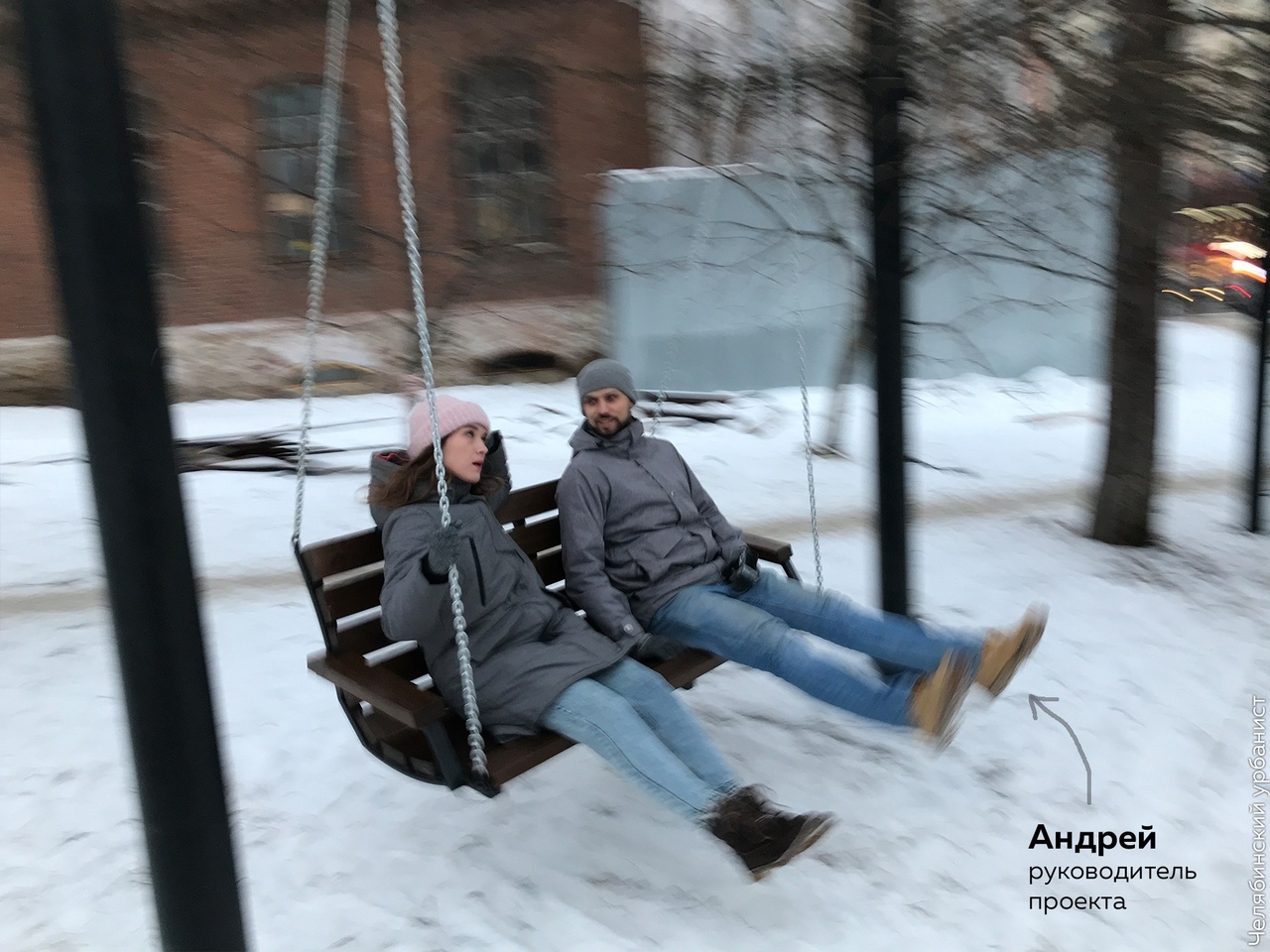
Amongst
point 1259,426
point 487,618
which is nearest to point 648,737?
point 487,618

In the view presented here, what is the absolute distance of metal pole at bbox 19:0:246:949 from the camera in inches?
66.5

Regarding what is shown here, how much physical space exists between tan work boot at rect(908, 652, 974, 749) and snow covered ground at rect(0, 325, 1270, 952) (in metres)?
0.37

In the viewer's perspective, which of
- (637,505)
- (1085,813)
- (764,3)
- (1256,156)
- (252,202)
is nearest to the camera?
(1085,813)

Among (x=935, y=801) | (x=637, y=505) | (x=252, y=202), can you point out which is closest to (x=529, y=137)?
(x=252, y=202)

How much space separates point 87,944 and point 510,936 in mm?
1030

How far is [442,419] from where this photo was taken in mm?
2877

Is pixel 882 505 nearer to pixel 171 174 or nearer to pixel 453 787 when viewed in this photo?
pixel 453 787

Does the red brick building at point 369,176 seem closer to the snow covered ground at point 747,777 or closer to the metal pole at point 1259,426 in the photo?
the snow covered ground at point 747,777

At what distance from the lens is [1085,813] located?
3.11 metres

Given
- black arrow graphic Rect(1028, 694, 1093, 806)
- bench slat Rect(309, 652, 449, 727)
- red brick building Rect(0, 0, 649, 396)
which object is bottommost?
black arrow graphic Rect(1028, 694, 1093, 806)

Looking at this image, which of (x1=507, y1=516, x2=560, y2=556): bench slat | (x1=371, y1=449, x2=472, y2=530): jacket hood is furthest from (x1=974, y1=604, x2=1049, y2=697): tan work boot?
(x1=371, y1=449, x2=472, y2=530): jacket hood

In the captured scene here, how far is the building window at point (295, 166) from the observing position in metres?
10.6

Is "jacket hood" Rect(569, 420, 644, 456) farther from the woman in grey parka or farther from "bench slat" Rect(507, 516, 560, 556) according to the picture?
the woman in grey parka

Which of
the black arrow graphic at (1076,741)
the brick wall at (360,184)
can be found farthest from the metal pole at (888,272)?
the brick wall at (360,184)
